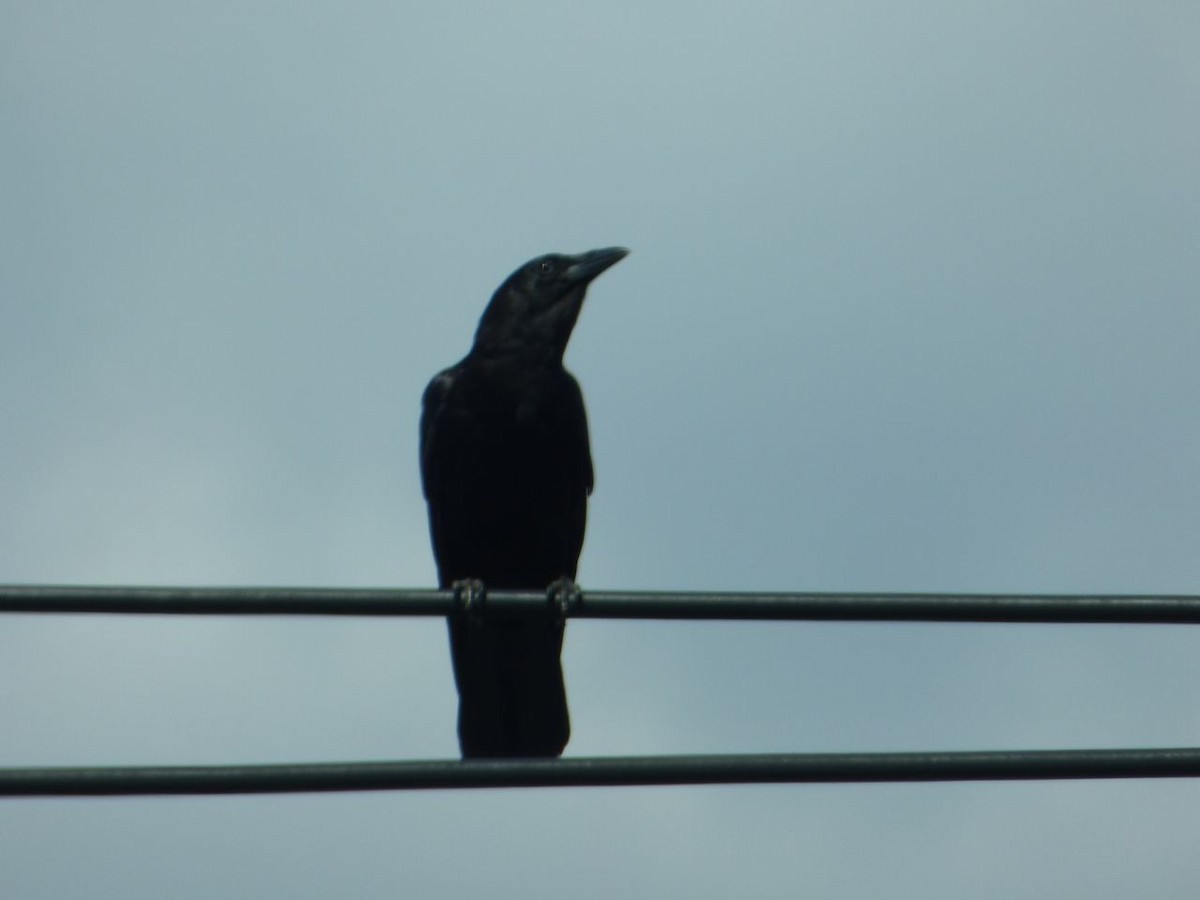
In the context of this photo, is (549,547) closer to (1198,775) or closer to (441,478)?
(441,478)

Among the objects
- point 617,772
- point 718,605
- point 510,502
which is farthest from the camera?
point 510,502

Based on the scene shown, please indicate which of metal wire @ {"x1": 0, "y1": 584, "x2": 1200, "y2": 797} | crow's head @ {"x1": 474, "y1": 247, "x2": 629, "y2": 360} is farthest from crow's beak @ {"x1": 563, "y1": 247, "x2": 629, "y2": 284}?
metal wire @ {"x1": 0, "y1": 584, "x2": 1200, "y2": 797}

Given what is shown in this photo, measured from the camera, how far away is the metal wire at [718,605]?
3428mm

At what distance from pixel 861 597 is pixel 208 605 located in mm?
1355

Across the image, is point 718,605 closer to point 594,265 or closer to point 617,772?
point 617,772

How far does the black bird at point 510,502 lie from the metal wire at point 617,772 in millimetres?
2840

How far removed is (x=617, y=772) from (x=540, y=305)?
384 centimetres

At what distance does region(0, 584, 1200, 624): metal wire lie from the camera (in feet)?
11.2

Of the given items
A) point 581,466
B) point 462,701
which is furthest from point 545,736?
point 581,466

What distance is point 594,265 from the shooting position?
7.18 meters

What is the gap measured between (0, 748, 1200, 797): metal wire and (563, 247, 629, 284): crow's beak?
3.95 m

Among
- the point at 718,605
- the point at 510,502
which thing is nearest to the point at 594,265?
the point at 510,502

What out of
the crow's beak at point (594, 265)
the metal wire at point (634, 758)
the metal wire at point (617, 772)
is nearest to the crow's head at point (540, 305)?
the crow's beak at point (594, 265)

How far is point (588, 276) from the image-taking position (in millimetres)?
7164
